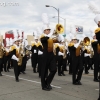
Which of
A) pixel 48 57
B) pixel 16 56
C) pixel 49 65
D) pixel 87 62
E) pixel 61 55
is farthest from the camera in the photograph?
pixel 87 62

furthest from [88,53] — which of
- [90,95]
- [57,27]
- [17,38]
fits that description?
[90,95]

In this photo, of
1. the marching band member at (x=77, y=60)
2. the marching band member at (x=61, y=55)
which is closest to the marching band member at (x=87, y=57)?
the marching band member at (x=61, y=55)

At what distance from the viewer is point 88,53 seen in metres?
13.9

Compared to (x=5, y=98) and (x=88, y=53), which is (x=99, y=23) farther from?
(x=88, y=53)

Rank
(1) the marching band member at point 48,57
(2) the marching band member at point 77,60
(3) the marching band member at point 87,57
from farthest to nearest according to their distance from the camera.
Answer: (3) the marching band member at point 87,57 < (2) the marching band member at point 77,60 < (1) the marching band member at point 48,57

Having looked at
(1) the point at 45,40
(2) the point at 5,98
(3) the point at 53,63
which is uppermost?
(1) the point at 45,40

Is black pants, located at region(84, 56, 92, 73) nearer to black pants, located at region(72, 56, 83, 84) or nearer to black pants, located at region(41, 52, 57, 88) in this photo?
black pants, located at region(72, 56, 83, 84)

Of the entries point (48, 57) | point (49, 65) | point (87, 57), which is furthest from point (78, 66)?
point (87, 57)

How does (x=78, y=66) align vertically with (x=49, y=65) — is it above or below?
below

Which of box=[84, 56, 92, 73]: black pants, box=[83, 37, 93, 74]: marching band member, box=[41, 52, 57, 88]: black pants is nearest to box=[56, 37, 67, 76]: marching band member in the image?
box=[83, 37, 93, 74]: marching band member

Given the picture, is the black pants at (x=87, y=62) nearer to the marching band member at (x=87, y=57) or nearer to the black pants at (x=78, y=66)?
the marching band member at (x=87, y=57)

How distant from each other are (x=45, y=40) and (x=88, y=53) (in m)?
6.51

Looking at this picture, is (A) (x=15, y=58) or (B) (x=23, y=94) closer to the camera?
(B) (x=23, y=94)

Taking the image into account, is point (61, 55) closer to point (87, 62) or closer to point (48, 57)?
point (87, 62)
